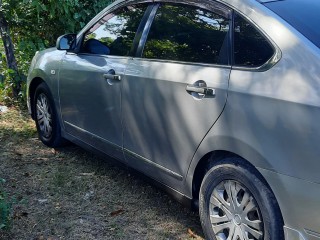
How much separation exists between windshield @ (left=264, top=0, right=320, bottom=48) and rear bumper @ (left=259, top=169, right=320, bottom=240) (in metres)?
0.76

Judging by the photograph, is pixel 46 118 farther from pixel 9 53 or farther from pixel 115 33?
pixel 9 53

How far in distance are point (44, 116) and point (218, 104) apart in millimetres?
2829

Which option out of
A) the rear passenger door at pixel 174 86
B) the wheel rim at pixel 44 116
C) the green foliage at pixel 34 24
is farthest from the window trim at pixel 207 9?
the green foliage at pixel 34 24

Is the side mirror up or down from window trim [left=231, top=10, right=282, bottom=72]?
down

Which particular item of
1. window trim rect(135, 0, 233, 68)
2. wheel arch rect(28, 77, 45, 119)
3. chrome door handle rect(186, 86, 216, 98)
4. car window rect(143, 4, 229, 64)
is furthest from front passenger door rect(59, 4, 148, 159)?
chrome door handle rect(186, 86, 216, 98)

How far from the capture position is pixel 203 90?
2908 millimetres

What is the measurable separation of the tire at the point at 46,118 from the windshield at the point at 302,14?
2812 mm

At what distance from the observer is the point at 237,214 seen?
286cm

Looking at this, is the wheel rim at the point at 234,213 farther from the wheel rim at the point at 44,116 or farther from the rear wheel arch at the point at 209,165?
the wheel rim at the point at 44,116

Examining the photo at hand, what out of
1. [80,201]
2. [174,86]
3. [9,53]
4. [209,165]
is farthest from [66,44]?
[9,53]

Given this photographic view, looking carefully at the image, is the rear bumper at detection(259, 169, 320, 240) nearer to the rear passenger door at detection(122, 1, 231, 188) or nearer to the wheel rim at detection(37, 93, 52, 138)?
the rear passenger door at detection(122, 1, 231, 188)

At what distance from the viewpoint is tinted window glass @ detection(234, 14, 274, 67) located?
2680 mm

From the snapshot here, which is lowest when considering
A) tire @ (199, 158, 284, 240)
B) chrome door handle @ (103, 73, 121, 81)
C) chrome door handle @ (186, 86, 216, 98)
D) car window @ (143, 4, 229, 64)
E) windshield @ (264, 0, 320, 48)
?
tire @ (199, 158, 284, 240)

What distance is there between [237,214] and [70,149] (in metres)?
2.77
